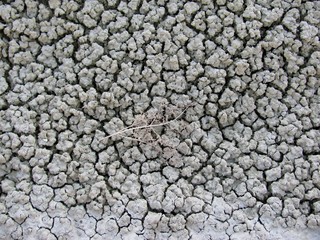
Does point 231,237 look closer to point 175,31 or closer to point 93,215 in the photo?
point 93,215

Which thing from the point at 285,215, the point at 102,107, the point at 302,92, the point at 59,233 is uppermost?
the point at 302,92

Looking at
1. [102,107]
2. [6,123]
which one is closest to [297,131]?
[102,107]

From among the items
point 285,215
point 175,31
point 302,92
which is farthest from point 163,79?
point 285,215

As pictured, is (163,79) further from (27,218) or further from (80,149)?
(27,218)

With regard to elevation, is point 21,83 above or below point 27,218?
above

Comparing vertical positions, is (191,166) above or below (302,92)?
below
